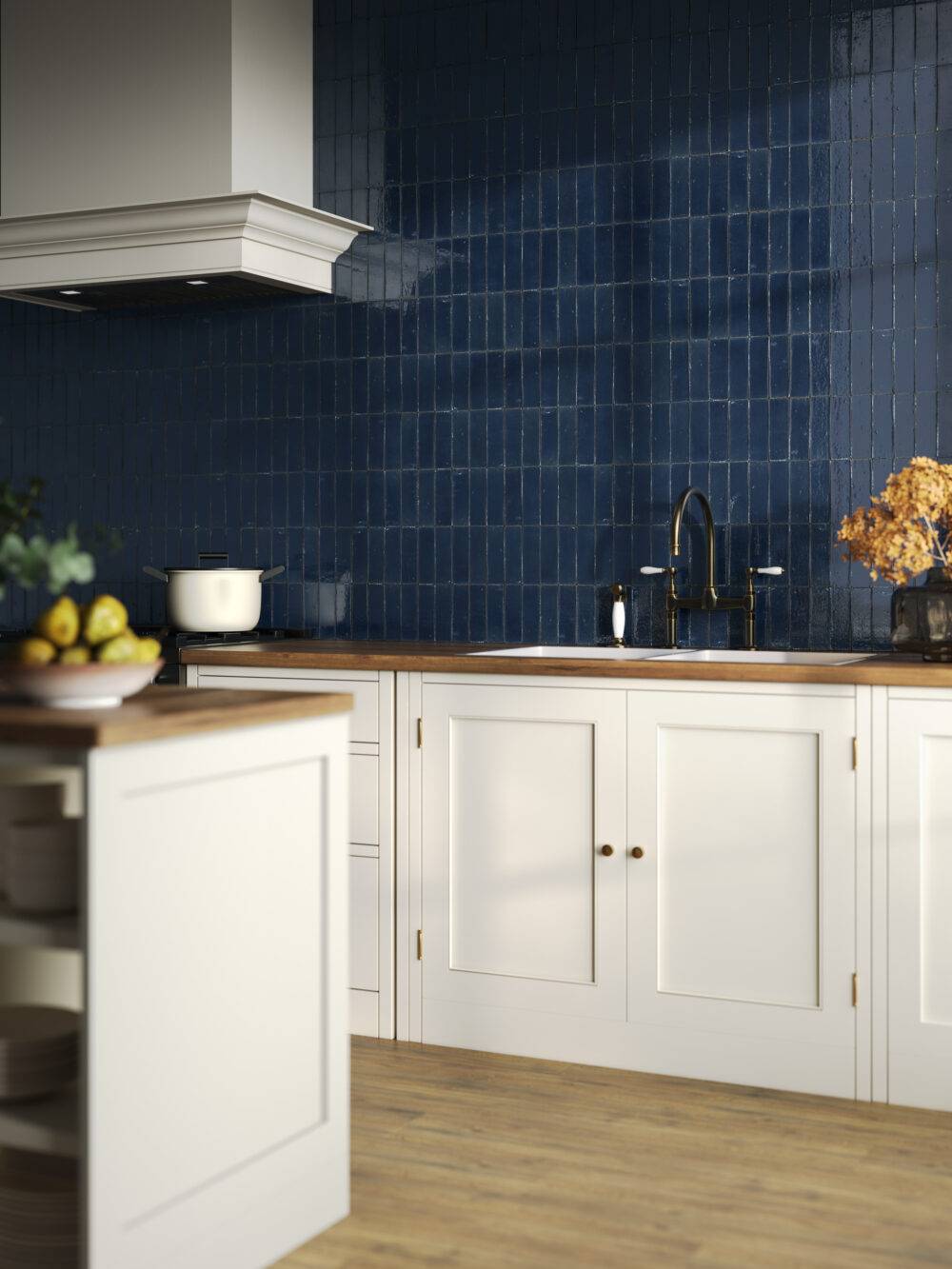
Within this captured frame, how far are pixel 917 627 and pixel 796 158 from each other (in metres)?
1.28

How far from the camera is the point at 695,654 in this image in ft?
12.6

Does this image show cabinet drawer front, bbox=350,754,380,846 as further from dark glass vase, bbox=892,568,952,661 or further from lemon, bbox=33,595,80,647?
lemon, bbox=33,595,80,647

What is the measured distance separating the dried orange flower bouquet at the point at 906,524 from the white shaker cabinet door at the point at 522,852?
0.63 m

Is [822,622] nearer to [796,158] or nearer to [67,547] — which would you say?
[796,158]

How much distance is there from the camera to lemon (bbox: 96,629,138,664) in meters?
2.19

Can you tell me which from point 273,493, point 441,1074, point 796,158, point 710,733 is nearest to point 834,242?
point 796,158

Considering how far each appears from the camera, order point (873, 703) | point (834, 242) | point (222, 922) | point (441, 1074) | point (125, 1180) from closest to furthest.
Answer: point (125, 1180) → point (222, 922) → point (873, 703) → point (441, 1074) → point (834, 242)

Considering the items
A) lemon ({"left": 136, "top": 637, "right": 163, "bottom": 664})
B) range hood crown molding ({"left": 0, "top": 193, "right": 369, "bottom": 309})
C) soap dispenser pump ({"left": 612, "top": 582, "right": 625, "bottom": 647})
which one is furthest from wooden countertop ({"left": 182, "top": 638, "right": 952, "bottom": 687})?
lemon ({"left": 136, "top": 637, "right": 163, "bottom": 664})

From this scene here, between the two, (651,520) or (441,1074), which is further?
(651,520)

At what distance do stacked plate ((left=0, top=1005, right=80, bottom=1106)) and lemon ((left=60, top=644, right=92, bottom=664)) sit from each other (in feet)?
1.75

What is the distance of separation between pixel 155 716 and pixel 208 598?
6.82ft

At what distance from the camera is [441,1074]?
10.8ft

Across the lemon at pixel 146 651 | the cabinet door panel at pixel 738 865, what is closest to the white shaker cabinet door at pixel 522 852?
the cabinet door panel at pixel 738 865

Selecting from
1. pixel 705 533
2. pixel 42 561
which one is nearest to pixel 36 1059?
pixel 42 561
